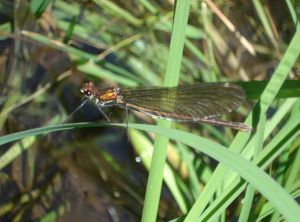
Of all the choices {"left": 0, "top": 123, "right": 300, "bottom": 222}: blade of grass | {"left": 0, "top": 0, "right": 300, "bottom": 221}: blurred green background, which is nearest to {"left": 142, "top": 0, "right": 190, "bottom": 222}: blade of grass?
{"left": 0, "top": 123, "right": 300, "bottom": 222}: blade of grass

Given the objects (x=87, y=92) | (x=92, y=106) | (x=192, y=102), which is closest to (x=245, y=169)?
(x=192, y=102)

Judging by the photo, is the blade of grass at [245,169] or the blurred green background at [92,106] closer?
the blade of grass at [245,169]

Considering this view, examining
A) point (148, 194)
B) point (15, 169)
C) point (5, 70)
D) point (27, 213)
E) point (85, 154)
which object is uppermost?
point (5, 70)

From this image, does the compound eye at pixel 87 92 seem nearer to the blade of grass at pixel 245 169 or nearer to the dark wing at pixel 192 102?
the dark wing at pixel 192 102

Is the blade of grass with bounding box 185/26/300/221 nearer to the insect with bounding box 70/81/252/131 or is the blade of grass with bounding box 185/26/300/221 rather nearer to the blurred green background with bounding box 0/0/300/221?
the insect with bounding box 70/81/252/131

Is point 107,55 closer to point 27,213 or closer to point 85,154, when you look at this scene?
point 85,154

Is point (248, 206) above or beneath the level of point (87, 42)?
beneath

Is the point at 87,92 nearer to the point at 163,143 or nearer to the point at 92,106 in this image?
the point at 92,106

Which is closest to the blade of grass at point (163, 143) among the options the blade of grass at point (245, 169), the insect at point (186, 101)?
the blade of grass at point (245, 169)

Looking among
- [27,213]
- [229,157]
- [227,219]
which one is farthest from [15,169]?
[229,157]
